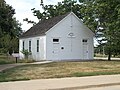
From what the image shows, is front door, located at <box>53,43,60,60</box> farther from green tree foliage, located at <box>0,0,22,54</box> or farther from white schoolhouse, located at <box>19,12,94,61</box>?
green tree foliage, located at <box>0,0,22,54</box>

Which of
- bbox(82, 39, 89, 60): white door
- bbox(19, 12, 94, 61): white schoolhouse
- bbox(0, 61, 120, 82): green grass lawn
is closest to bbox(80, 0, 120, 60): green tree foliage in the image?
bbox(19, 12, 94, 61): white schoolhouse

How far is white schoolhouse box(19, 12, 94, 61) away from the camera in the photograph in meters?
36.8

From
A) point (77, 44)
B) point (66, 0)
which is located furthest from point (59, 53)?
point (66, 0)

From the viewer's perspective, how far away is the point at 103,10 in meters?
38.3

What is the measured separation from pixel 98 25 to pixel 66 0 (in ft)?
45.6

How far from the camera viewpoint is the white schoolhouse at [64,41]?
121ft

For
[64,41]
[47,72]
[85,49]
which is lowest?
[47,72]

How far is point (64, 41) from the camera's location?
37312mm

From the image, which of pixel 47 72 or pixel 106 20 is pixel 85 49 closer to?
pixel 106 20

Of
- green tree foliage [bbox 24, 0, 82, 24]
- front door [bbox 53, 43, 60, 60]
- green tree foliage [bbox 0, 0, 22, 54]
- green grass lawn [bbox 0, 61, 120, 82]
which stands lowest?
green grass lawn [bbox 0, 61, 120, 82]

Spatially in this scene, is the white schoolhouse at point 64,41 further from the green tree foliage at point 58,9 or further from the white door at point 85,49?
the green tree foliage at point 58,9

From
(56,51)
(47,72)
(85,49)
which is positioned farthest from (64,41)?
(47,72)

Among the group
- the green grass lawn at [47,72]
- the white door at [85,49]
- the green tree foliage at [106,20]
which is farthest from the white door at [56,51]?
the green grass lawn at [47,72]

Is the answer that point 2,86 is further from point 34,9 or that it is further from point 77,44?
point 34,9
